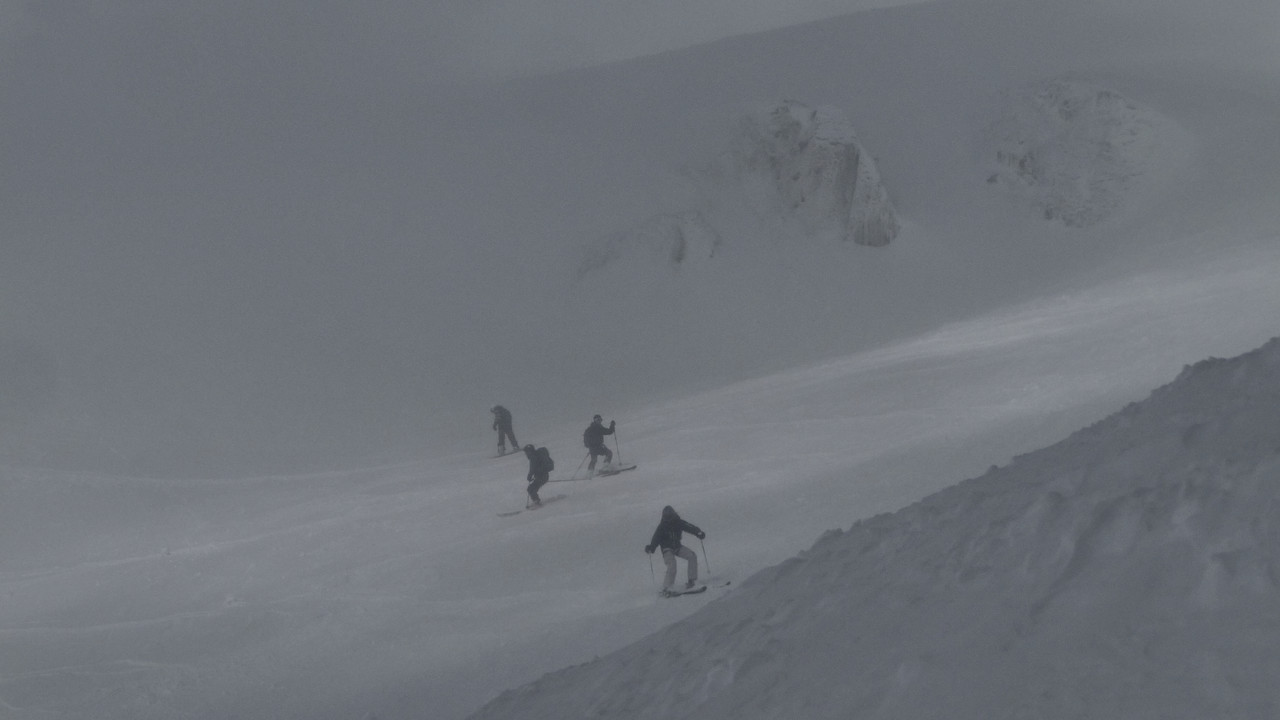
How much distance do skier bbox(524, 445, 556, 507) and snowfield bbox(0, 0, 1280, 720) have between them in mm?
420

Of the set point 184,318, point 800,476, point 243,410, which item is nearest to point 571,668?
point 800,476

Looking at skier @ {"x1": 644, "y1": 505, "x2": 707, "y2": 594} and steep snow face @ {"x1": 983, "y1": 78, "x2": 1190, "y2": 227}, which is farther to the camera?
steep snow face @ {"x1": 983, "y1": 78, "x2": 1190, "y2": 227}

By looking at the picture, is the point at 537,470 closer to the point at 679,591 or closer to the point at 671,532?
the point at 671,532

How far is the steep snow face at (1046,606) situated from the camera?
4.16 meters

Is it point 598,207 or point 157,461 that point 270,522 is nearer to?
point 157,461

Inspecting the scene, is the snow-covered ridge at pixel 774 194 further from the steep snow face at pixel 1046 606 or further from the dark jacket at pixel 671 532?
the steep snow face at pixel 1046 606

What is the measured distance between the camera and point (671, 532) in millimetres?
10820

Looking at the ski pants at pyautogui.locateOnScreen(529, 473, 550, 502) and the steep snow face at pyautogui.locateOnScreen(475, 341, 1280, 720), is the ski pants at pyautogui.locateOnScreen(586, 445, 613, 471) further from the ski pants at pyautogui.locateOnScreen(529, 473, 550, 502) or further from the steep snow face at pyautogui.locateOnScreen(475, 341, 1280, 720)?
the steep snow face at pyautogui.locateOnScreen(475, 341, 1280, 720)

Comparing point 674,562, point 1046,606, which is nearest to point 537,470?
point 674,562

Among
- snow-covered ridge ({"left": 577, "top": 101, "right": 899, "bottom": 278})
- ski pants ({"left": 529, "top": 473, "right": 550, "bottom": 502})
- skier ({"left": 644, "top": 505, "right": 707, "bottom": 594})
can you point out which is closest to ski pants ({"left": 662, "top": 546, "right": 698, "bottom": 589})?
skier ({"left": 644, "top": 505, "right": 707, "bottom": 594})

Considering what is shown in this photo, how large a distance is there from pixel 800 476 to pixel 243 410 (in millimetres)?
19261

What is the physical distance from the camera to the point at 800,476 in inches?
597

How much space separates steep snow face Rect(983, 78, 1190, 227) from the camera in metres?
40.2

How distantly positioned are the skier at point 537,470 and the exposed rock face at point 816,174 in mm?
26281
